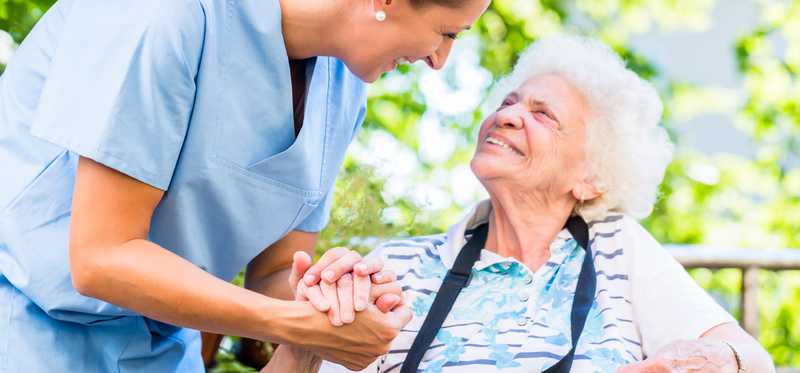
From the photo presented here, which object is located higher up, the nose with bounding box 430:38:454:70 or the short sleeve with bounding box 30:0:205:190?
the nose with bounding box 430:38:454:70

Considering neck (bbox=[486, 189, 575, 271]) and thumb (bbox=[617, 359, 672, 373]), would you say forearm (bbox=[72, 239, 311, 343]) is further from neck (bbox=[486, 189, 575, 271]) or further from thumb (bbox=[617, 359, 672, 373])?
neck (bbox=[486, 189, 575, 271])

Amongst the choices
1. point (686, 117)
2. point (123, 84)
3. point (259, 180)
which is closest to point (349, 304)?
point (259, 180)

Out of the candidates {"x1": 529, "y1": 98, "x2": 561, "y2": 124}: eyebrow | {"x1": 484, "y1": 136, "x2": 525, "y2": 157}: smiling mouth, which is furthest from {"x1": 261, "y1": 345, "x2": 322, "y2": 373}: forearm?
{"x1": 529, "y1": 98, "x2": 561, "y2": 124}: eyebrow

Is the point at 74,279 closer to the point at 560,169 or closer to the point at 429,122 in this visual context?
the point at 560,169

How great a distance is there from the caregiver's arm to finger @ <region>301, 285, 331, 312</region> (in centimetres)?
6

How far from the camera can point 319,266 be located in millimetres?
Result: 1773

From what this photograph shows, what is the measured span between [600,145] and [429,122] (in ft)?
9.12

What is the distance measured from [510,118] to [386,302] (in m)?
0.90

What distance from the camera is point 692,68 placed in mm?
6656

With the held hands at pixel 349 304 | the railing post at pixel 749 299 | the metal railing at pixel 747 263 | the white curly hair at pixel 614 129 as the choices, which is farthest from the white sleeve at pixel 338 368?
the railing post at pixel 749 299

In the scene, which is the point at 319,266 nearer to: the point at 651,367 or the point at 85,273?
the point at 85,273

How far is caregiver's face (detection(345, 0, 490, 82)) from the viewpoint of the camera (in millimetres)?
1638

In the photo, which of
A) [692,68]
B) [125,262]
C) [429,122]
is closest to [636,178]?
[125,262]

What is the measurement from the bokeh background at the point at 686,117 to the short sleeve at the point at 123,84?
3460 mm
